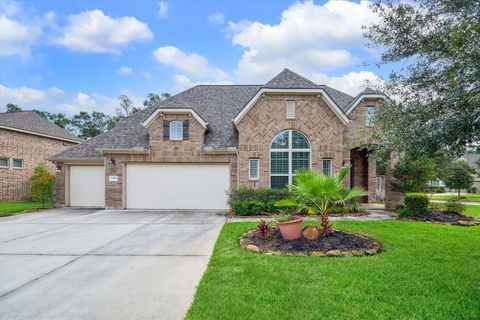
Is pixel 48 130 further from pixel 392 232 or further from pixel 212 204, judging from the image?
pixel 392 232

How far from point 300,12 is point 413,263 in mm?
10866

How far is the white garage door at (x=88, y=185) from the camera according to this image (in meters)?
15.2

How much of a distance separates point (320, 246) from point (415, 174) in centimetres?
930

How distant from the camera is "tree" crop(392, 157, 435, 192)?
12.6 meters

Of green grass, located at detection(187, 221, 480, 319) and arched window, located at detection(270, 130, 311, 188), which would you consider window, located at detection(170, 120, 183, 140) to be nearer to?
arched window, located at detection(270, 130, 311, 188)

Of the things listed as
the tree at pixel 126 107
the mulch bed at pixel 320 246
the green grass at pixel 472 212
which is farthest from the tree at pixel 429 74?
the tree at pixel 126 107

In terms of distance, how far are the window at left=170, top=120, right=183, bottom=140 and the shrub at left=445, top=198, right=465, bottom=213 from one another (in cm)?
1316

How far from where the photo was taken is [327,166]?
13.6 meters

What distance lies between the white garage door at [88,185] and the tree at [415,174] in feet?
52.4

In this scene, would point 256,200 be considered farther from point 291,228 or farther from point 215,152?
point 291,228

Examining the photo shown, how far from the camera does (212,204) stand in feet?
45.9

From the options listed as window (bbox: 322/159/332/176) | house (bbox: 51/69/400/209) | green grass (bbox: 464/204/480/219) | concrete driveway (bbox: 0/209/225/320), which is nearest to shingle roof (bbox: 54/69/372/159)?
house (bbox: 51/69/400/209)

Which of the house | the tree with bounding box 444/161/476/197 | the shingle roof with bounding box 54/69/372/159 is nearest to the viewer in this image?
the house

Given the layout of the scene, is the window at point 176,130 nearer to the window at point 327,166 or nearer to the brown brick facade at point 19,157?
the window at point 327,166
